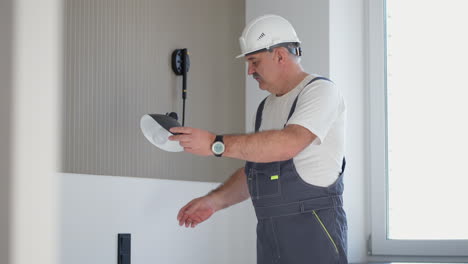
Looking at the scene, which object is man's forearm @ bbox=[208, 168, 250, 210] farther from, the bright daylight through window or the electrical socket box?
the bright daylight through window

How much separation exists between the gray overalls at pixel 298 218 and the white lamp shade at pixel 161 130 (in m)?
0.36

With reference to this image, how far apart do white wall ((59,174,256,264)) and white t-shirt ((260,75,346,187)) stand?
0.70 meters

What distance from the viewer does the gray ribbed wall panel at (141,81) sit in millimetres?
2354

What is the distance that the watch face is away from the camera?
198 cm

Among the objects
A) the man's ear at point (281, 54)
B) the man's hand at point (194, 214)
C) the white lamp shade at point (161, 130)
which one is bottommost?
the man's hand at point (194, 214)

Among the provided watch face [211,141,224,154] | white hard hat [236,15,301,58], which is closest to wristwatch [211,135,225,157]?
watch face [211,141,224,154]

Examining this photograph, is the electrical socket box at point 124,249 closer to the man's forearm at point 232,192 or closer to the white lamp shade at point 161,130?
the man's forearm at point 232,192

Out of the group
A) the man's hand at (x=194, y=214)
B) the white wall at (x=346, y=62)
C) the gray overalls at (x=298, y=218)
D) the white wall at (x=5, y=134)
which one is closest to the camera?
the white wall at (x=5, y=134)

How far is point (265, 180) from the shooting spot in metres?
2.33

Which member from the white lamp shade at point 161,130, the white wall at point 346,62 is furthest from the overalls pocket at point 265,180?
the white wall at point 346,62

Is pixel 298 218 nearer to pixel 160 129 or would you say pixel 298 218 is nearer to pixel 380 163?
pixel 160 129

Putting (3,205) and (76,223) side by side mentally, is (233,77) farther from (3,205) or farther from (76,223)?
(3,205)

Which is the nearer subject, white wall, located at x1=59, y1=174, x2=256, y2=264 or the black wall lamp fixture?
the black wall lamp fixture

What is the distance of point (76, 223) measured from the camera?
2.30 metres
